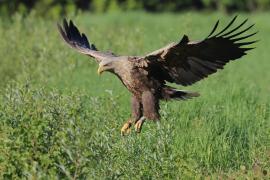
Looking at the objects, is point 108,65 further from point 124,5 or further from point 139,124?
point 124,5

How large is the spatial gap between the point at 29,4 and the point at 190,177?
3149 centimetres

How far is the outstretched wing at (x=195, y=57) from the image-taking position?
28.4 ft

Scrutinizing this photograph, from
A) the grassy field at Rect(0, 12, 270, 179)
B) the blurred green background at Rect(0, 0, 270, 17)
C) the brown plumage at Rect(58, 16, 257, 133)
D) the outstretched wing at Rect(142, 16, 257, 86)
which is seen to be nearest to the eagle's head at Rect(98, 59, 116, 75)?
the brown plumage at Rect(58, 16, 257, 133)

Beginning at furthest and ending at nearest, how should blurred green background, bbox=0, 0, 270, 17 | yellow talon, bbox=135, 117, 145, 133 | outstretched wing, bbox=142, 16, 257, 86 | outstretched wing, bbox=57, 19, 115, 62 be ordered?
1. blurred green background, bbox=0, 0, 270, 17
2. outstretched wing, bbox=57, 19, 115, 62
3. yellow talon, bbox=135, 117, 145, 133
4. outstretched wing, bbox=142, 16, 257, 86

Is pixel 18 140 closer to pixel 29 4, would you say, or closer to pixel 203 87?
pixel 203 87

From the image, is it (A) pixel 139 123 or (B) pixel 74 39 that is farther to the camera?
(B) pixel 74 39

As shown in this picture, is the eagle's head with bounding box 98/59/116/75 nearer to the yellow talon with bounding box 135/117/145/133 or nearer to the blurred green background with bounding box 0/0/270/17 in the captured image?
the yellow talon with bounding box 135/117/145/133

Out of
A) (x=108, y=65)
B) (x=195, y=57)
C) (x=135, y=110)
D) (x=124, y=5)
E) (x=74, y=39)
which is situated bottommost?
(x=135, y=110)

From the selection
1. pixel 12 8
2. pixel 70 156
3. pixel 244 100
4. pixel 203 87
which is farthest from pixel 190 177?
pixel 12 8

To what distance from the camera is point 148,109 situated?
29.5ft

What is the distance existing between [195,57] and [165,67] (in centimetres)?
34

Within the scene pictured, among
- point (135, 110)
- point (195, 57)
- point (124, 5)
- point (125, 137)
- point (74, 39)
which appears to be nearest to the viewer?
point (125, 137)

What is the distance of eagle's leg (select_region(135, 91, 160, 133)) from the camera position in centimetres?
898

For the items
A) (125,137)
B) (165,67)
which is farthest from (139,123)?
(125,137)
